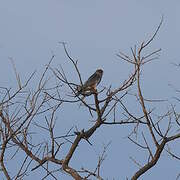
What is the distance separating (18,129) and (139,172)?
153cm

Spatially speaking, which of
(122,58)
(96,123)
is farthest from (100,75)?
(122,58)

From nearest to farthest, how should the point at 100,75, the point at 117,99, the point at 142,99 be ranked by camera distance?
1. the point at 142,99
2. the point at 117,99
3. the point at 100,75

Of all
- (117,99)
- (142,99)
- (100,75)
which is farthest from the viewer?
(100,75)

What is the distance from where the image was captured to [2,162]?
5.84 m

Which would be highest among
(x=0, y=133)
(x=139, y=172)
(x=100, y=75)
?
(x=100, y=75)

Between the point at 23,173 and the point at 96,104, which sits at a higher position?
the point at 96,104

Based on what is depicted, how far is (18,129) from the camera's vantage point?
19.6 ft

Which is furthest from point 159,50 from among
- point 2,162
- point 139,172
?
point 2,162

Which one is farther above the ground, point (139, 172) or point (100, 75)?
point (100, 75)

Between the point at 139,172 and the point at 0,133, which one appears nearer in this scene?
the point at 139,172

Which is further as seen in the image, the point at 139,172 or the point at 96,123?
the point at 96,123

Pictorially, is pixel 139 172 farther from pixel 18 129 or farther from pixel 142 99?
pixel 18 129

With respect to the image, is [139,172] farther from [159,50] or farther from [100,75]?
[100,75]

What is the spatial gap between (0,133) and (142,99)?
5.66 feet
